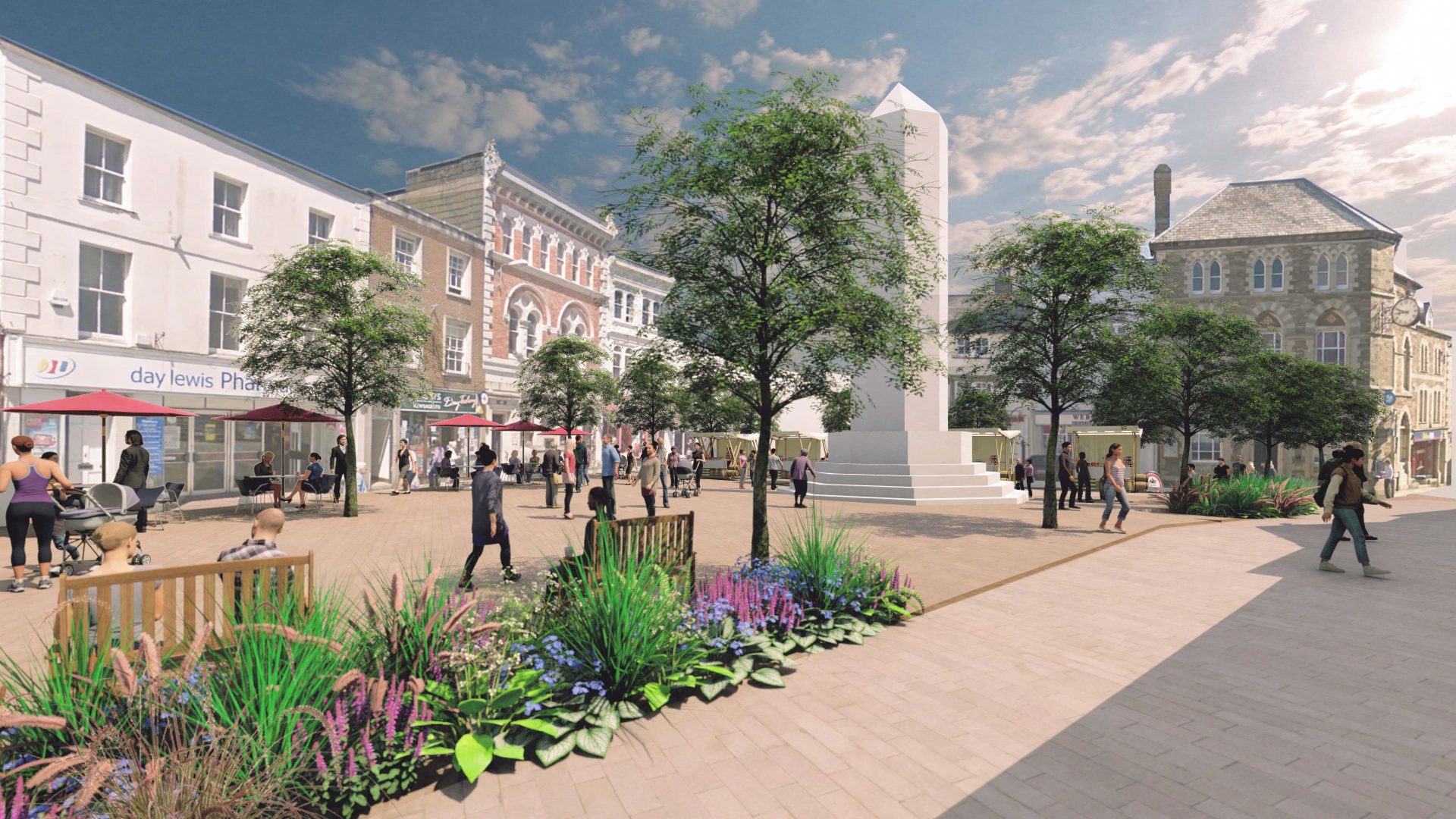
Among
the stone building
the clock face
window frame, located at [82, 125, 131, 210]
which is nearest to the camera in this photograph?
window frame, located at [82, 125, 131, 210]

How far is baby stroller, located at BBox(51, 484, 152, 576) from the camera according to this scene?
8.66 metres

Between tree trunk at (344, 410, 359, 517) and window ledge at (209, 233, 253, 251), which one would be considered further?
window ledge at (209, 233, 253, 251)

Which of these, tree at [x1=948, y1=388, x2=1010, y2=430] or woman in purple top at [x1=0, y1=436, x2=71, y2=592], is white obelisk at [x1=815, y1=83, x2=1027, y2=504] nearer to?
tree at [x1=948, y1=388, x2=1010, y2=430]

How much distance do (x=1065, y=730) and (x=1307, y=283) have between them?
5300cm

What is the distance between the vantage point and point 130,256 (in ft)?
55.5

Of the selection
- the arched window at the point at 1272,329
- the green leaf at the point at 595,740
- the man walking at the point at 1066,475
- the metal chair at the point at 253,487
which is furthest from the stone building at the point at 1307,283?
the green leaf at the point at 595,740

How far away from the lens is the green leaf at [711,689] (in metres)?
4.68

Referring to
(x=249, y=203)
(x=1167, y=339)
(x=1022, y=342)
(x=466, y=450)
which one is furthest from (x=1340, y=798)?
(x=466, y=450)

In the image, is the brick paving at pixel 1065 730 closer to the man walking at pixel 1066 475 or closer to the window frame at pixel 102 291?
the man walking at pixel 1066 475

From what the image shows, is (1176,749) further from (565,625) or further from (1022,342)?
(1022,342)

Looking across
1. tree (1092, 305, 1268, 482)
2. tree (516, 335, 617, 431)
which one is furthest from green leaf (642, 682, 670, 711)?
tree (516, 335, 617, 431)

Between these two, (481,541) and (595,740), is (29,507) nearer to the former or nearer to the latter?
(481,541)

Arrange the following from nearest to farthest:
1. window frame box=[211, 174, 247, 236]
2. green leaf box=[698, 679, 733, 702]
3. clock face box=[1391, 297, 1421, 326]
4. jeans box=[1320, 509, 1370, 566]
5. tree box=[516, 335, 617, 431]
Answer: green leaf box=[698, 679, 733, 702], jeans box=[1320, 509, 1370, 566], window frame box=[211, 174, 247, 236], tree box=[516, 335, 617, 431], clock face box=[1391, 297, 1421, 326]

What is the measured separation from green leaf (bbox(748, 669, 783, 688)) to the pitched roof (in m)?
51.3
